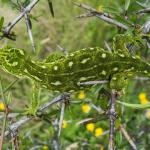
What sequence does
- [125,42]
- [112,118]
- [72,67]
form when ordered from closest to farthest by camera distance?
[112,118], [72,67], [125,42]

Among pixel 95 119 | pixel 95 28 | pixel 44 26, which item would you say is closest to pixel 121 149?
pixel 95 119

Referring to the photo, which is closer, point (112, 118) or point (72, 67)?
point (112, 118)

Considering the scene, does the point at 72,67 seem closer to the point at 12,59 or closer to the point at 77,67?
the point at 77,67

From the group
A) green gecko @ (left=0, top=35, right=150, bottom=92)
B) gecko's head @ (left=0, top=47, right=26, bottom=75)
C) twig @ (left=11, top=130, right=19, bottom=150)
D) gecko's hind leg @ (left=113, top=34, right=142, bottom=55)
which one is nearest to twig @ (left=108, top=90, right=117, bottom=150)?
green gecko @ (left=0, top=35, right=150, bottom=92)

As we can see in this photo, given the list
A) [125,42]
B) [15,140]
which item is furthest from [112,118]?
[125,42]

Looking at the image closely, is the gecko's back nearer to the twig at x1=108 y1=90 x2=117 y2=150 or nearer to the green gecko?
the green gecko

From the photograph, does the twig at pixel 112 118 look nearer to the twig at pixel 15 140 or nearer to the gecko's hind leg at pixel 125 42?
the gecko's hind leg at pixel 125 42

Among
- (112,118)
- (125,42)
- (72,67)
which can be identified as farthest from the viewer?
(125,42)

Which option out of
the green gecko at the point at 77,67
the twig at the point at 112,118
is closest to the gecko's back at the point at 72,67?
the green gecko at the point at 77,67
